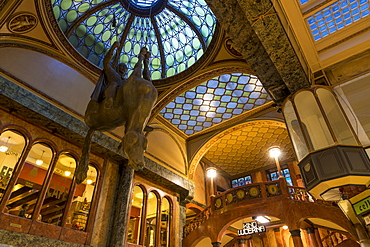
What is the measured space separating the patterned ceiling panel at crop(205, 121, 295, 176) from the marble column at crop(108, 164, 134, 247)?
5.15 metres

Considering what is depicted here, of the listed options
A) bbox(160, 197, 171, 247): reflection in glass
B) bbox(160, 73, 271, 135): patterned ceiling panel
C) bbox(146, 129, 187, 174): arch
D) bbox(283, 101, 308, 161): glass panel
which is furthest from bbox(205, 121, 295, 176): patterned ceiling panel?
bbox(283, 101, 308, 161): glass panel

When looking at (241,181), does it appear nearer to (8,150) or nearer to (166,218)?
(166,218)

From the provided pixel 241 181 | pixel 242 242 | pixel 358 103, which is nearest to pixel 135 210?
pixel 242 242

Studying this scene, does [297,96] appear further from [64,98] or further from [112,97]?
[64,98]

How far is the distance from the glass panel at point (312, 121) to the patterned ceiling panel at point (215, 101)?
175 inches

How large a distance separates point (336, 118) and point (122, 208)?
19.9 ft

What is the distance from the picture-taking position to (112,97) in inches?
126

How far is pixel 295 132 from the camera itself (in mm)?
4559

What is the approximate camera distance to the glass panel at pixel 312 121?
3979 millimetres

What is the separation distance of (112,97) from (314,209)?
23.4ft

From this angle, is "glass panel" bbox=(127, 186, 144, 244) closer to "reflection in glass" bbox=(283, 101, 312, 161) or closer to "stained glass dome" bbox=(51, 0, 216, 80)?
"stained glass dome" bbox=(51, 0, 216, 80)

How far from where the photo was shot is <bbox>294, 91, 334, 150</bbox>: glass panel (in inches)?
157

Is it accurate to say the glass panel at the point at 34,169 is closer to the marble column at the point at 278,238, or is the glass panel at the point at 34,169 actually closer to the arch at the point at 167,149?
the arch at the point at 167,149

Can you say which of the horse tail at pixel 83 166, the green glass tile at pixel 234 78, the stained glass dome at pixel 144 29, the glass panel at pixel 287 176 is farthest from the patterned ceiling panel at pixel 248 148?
the horse tail at pixel 83 166
